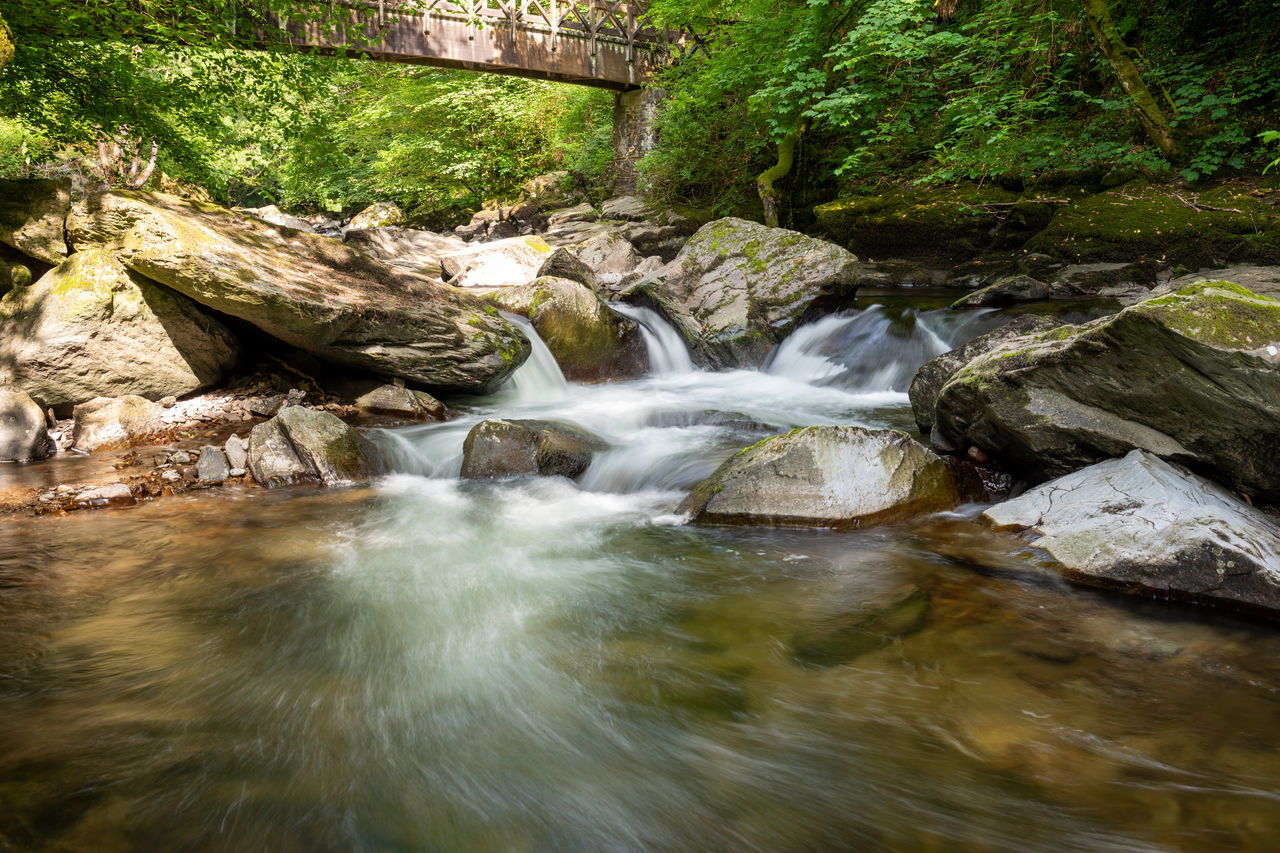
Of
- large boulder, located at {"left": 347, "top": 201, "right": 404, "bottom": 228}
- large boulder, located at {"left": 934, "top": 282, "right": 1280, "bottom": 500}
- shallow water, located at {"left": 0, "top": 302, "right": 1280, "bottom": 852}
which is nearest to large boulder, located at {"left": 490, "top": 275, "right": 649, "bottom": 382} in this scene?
shallow water, located at {"left": 0, "top": 302, "right": 1280, "bottom": 852}

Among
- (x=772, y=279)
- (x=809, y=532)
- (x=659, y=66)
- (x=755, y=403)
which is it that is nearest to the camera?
(x=809, y=532)

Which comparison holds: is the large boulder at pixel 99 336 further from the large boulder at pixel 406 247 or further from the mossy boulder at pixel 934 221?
the mossy boulder at pixel 934 221

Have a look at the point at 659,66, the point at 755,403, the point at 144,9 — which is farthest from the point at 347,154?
the point at 755,403

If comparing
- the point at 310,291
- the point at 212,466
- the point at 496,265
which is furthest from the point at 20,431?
the point at 496,265

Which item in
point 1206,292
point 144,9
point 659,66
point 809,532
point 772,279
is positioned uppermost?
point 659,66

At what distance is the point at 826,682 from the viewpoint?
278 centimetres

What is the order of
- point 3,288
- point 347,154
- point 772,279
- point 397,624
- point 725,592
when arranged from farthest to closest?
point 347,154 → point 772,279 → point 3,288 → point 725,592 → point 397,624

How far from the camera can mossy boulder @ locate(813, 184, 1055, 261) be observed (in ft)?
33.6

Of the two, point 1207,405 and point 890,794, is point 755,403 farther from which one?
point 890,794

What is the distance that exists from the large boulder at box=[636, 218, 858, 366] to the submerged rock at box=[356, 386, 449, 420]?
12.3 ft

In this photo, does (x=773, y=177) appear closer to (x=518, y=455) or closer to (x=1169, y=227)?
(x=1169, y=227)

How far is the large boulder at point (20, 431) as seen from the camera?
5.30 metres

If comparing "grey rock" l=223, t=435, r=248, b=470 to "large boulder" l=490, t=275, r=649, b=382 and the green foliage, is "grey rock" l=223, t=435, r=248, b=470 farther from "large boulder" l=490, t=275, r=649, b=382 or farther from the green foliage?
the green foliage

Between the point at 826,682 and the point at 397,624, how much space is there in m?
2.04
